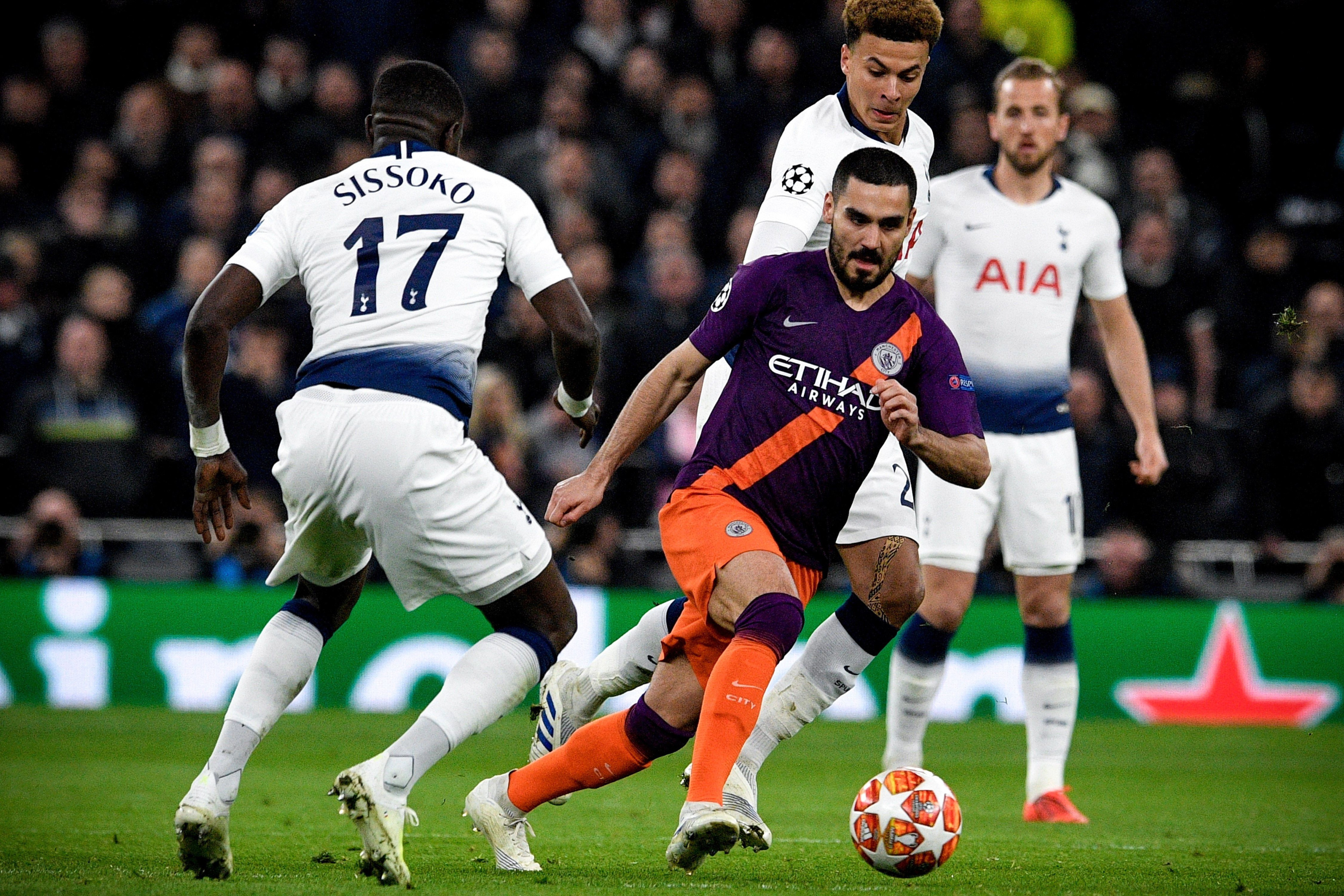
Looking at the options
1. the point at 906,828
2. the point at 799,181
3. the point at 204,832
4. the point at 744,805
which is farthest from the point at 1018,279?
the point at 204,832

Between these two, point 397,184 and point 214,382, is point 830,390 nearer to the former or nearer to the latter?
point 397,184

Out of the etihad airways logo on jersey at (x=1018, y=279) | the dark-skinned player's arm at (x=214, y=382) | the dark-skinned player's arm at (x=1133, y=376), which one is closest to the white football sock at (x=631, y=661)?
the dark-skinned player's arm at (x=214, y=382)

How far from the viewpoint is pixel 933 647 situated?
717 centimetres

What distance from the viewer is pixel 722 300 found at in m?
5.24

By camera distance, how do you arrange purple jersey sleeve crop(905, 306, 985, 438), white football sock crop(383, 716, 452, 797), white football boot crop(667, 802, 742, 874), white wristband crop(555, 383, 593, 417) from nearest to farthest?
1. white football boot crop(667, 802, 742, 874)
2. white football sock crop(383, 716, 452, 797)
3. purple jersey sleeve crop(905, 306, 985, 438)
4. white wristband crop(555, 383, 593, 417)

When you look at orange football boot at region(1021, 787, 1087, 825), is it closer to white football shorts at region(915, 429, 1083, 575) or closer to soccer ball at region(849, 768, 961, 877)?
white football shorts at region(915, 429, 1083, 575)

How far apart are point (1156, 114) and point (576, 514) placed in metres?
11.1

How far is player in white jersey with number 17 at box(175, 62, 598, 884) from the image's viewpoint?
190 inches

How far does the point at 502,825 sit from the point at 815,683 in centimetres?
124

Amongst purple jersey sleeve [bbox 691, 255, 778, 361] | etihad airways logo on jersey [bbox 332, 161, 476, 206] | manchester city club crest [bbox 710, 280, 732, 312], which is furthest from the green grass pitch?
etihad airways logo on jersey [bbox 332, 161, 476, 206]

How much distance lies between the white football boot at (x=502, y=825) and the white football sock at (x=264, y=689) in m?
0.67

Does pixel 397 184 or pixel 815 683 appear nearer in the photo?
pixel 397 184

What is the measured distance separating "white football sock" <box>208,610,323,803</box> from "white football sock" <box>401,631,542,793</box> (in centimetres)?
50

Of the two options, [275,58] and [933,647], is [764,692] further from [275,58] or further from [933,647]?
[275,58]
